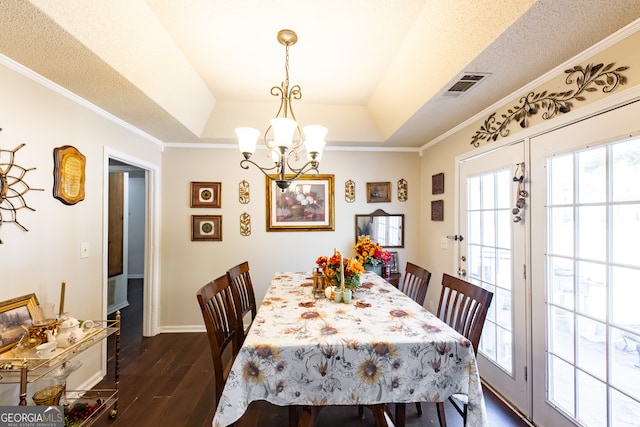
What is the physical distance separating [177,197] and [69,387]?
6.39 feet

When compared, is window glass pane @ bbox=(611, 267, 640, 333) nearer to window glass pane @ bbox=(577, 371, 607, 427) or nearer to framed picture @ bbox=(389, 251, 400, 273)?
window glass pane @ bbox=(577, 371, 607, 427)

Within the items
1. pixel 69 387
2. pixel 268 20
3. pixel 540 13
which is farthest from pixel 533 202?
pixel 69 387

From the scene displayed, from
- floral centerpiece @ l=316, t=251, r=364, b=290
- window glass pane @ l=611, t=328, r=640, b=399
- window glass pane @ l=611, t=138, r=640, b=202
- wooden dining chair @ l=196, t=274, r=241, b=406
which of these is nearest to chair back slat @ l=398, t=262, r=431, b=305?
floral centerpiece @ l=316, t=251, r=364, b=290

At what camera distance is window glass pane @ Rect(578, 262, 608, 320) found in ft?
4.65

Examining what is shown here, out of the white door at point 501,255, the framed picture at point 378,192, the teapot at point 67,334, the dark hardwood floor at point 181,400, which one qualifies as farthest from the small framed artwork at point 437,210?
the teapot at point 67,334

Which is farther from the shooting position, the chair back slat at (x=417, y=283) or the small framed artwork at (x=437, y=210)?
the small framed artwork at (x=437, y=210)

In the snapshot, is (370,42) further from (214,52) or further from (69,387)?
(69,387)

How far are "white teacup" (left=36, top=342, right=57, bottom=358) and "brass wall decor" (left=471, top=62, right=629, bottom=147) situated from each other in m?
3.14

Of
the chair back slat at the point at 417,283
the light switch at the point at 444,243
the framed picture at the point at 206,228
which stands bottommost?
the chair back slat at the point at 417,283

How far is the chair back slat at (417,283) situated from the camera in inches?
80.5

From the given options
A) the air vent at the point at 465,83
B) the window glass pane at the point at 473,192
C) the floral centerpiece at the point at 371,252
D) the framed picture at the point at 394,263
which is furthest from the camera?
the framed picture at the point at 394,263

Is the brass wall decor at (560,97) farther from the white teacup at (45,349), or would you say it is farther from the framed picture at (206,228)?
the white teacup at (45,349)

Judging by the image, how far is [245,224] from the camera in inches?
131

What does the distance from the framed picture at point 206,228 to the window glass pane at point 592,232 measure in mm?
3205
